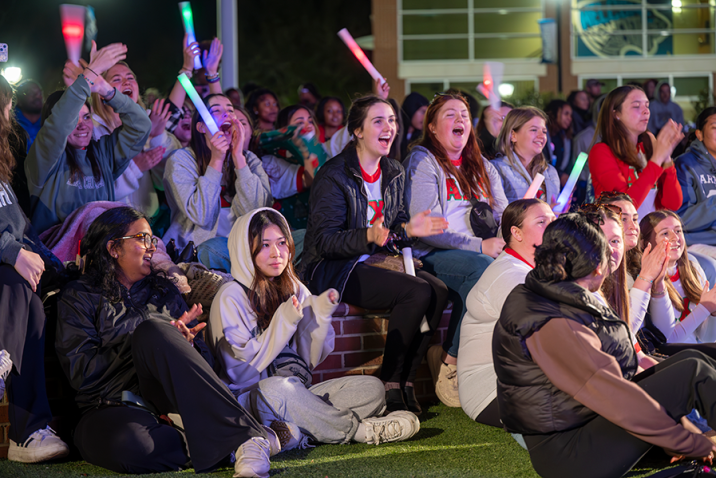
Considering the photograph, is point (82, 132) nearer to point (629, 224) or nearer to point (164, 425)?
point (164, 425)

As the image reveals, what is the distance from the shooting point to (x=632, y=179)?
5.45 meters

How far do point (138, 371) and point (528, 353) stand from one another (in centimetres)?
165

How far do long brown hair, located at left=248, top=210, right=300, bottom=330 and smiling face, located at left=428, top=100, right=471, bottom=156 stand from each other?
56.0 inches

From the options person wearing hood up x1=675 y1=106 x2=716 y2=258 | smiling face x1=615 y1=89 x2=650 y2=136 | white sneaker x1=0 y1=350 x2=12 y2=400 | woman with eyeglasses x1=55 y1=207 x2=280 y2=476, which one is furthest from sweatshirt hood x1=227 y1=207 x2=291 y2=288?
person wearing hood up x1=675 y1=106 x2=716 y2=258

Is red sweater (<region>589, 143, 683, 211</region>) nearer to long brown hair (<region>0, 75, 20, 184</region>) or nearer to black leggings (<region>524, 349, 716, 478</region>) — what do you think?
black leggings (<region>524, 349, 716, 478</region>)

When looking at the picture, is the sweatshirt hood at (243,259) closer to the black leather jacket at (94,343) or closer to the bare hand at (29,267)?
the black leather jacket at (94,343)

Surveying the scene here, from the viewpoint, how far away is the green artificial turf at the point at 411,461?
3303 millimetres

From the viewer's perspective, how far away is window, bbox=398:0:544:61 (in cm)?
2405

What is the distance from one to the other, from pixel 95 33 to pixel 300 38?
22694 millimetres

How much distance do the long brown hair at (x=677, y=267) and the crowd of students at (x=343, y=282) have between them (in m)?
0.01

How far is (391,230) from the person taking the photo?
182 inches

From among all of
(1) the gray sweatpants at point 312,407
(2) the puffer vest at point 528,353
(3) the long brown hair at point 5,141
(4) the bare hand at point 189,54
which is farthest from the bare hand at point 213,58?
(2) the puffer vest at point 528,353

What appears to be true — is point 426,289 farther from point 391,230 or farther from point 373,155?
point 373,155

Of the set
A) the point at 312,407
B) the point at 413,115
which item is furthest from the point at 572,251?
the point at 413,115
